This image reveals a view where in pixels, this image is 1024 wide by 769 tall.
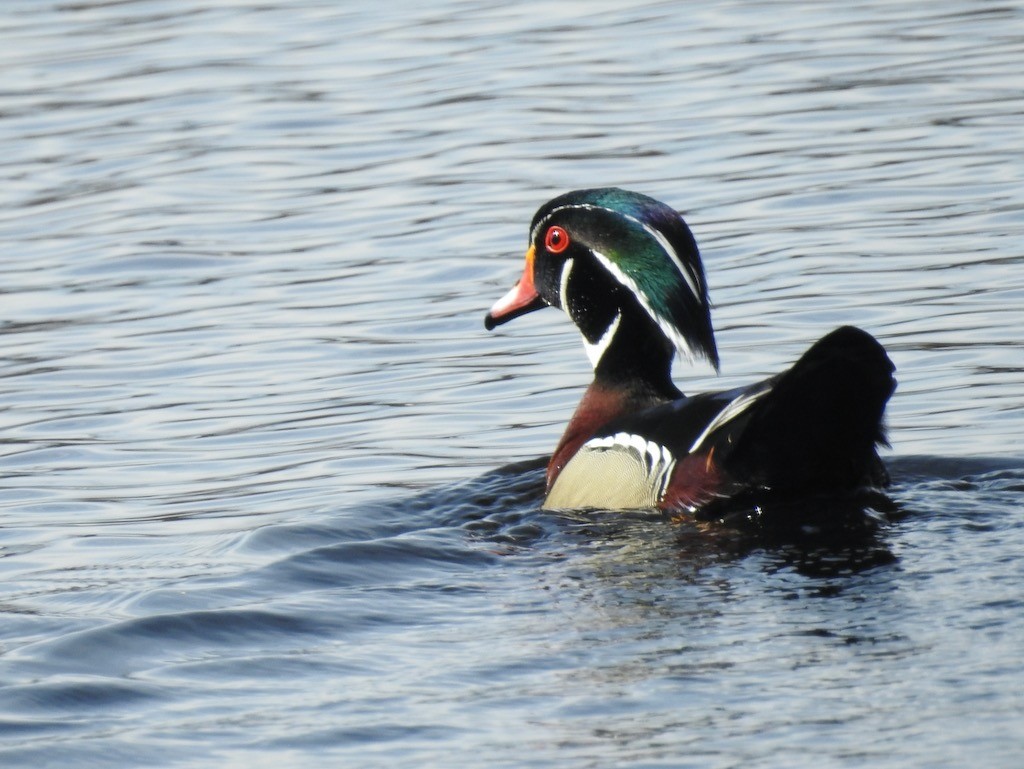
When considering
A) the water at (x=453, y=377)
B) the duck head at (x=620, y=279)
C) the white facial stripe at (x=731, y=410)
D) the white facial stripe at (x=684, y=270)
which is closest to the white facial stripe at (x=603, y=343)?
the duck head at (x=620, y=279)

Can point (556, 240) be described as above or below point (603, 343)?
above

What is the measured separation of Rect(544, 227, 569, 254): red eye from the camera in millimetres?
8586

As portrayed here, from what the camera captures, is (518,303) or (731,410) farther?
(518,303)

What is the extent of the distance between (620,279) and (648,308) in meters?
0.18

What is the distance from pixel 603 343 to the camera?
863 centimetres

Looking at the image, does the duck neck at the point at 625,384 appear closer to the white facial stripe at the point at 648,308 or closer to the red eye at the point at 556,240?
the white facial stripe at the point at 648,308

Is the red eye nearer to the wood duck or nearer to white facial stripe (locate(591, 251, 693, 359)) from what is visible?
the wood duck

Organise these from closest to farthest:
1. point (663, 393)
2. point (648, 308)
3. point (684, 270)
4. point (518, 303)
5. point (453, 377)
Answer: point (684, 270) < point (648, 308) < point (663, 393) < point (518, 303) < point (453, 377)

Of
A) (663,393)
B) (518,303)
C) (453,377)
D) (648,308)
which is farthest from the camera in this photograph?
(453,377)

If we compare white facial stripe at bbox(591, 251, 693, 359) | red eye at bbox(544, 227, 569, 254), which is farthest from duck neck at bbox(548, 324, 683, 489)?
red eye at bbox(544, 227, 569, 254)

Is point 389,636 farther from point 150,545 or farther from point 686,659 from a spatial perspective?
point 150,545

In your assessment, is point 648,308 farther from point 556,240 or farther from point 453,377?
point 453,377

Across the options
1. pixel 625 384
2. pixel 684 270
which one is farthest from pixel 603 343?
pixel 684 270

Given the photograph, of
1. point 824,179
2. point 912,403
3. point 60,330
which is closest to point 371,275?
point 60,330
